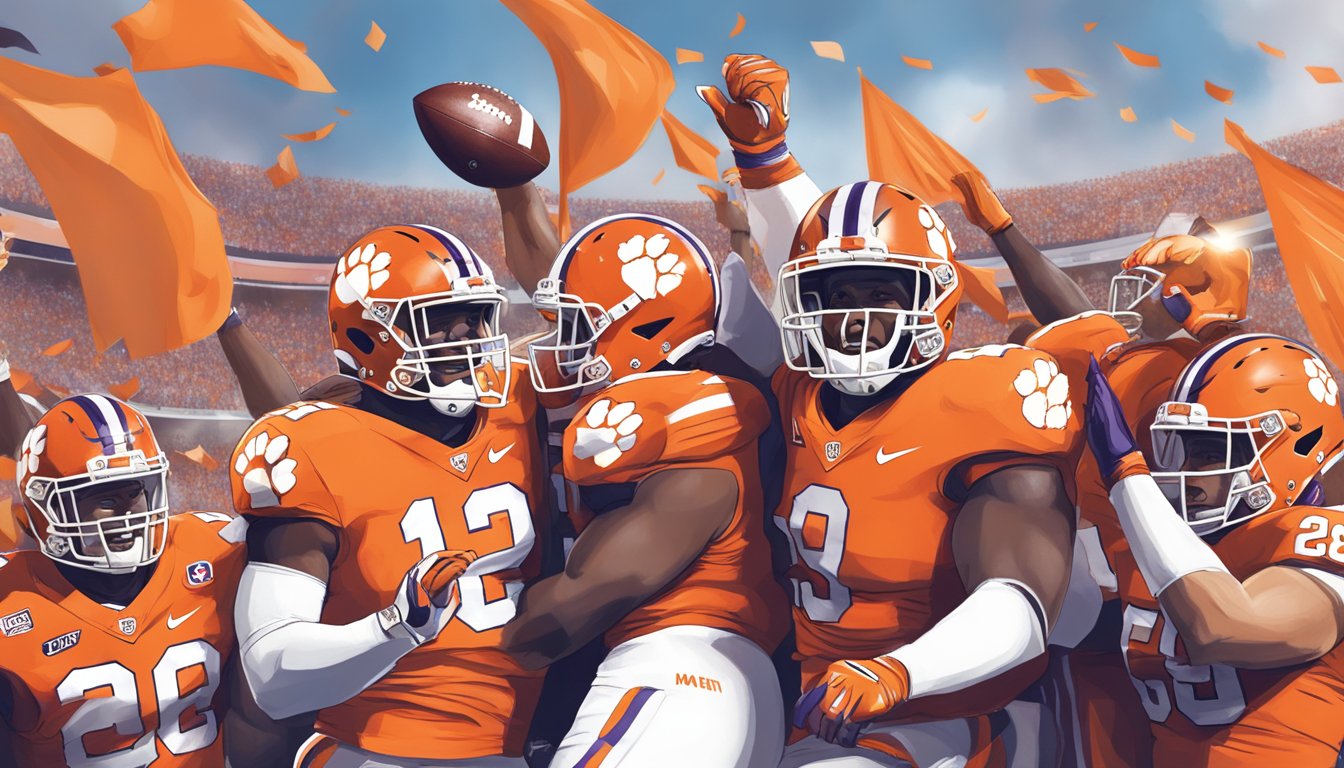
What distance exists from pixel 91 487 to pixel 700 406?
1.36 metres

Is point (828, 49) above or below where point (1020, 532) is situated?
above

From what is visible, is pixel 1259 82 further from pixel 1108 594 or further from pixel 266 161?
pixel 266 161

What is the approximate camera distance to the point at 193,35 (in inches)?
171

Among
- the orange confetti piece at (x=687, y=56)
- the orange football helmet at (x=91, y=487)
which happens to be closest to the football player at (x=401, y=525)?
the orange football helmet at (x=91, y=487)

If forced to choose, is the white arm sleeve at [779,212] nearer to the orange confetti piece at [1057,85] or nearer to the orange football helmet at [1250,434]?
the orange football helmet at [1250,434]

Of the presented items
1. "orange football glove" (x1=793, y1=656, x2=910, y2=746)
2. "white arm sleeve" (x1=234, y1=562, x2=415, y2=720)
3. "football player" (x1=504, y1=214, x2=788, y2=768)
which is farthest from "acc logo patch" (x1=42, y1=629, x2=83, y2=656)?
"orange football glove" (x1=793, y1=656, x2=910, y2=746)

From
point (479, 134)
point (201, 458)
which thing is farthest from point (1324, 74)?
point (201, 458)

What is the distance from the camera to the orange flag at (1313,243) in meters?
4.16

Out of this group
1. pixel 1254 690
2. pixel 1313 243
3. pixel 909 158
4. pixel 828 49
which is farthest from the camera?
pixel 828 49

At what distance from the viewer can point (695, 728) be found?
5.89 ft

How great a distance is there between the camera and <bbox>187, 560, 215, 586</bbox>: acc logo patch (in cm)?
233

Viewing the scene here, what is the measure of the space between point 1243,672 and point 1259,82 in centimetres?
618

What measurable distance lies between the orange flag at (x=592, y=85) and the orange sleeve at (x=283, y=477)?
2022 millimetres

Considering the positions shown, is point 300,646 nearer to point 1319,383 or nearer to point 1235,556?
point 1235,556
